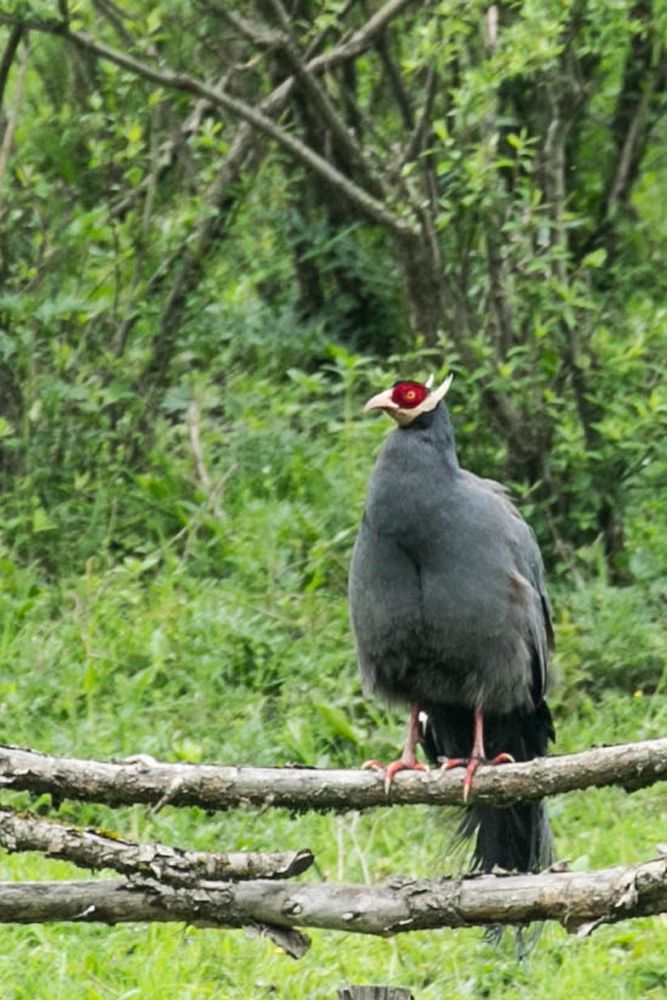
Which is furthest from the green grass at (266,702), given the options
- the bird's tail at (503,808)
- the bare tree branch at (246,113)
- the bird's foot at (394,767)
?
the bare tree branch at (246,113)

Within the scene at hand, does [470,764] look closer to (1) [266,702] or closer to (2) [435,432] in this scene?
(2) [435,432]

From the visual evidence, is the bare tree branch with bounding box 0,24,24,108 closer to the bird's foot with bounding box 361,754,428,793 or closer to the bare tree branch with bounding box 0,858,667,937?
the bird's foot with bounding box 361,754,428,793

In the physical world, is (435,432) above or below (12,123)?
below

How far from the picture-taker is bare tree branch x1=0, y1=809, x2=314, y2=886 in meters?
4.30

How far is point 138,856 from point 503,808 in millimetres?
1519

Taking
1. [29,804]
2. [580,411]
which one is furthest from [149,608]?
[580,411]

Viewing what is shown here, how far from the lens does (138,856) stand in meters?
4.30

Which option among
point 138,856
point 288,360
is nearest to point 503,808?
point 138,856

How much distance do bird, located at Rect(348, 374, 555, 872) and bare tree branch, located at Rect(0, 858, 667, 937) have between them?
100 cm

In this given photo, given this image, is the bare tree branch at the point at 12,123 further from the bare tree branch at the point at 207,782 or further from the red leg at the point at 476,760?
the bare tree branch at the point at 207,782

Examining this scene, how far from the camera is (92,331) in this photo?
28.8 ft

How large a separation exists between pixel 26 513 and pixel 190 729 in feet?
5.20

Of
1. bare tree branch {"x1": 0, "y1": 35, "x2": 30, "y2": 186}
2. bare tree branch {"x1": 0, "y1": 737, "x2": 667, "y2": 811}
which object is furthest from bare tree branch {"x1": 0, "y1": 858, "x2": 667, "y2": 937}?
bare tree branch {"x1": 0, "y1": 35, "x2": 30, "y2": 186}

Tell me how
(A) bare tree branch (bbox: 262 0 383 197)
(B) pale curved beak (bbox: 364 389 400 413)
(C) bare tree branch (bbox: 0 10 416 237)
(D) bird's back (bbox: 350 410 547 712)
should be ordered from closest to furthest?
(D) bird's back (bbox: 350 410 547 712)
(B) pale curved beak (bbox: 364 389 400 413)
(C) bare tree branch (bbox: 0 10 416 237)
(A) bare tree branch (bbox: 262 0 383 197)
